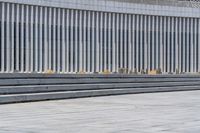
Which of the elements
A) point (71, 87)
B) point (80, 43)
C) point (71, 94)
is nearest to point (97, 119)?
point (71, 94)

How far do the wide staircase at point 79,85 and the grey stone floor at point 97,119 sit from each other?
1909 mm

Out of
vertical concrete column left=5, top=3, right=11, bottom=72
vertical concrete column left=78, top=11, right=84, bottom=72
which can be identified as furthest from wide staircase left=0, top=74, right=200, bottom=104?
vertical concrete column left=5, top=3, right=11, bottom=72

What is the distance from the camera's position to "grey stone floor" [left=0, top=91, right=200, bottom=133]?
40.5ft

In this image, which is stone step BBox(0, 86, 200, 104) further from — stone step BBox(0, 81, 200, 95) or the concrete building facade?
the concrete building facade

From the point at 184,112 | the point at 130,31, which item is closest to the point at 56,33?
the point at 130,31

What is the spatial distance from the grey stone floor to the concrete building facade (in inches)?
644

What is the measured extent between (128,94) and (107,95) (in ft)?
6.01

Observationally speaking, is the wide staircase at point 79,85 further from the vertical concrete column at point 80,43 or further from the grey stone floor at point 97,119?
the vertical concrete column at point 80,43

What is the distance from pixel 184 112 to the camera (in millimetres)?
16984

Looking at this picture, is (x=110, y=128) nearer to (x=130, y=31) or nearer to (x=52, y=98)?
(x=52, y=98)

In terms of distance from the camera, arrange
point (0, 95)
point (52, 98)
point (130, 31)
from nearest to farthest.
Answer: point (0, 95)
point (52, 98)
point (130, 31)

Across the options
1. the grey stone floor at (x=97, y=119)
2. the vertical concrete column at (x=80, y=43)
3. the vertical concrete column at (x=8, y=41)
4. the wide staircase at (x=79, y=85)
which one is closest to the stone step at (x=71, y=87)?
the wide staircase at (x=79, y=85)

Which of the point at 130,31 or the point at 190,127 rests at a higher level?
the point at 130,31

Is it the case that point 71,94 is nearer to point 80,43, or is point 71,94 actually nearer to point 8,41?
point 8,41
